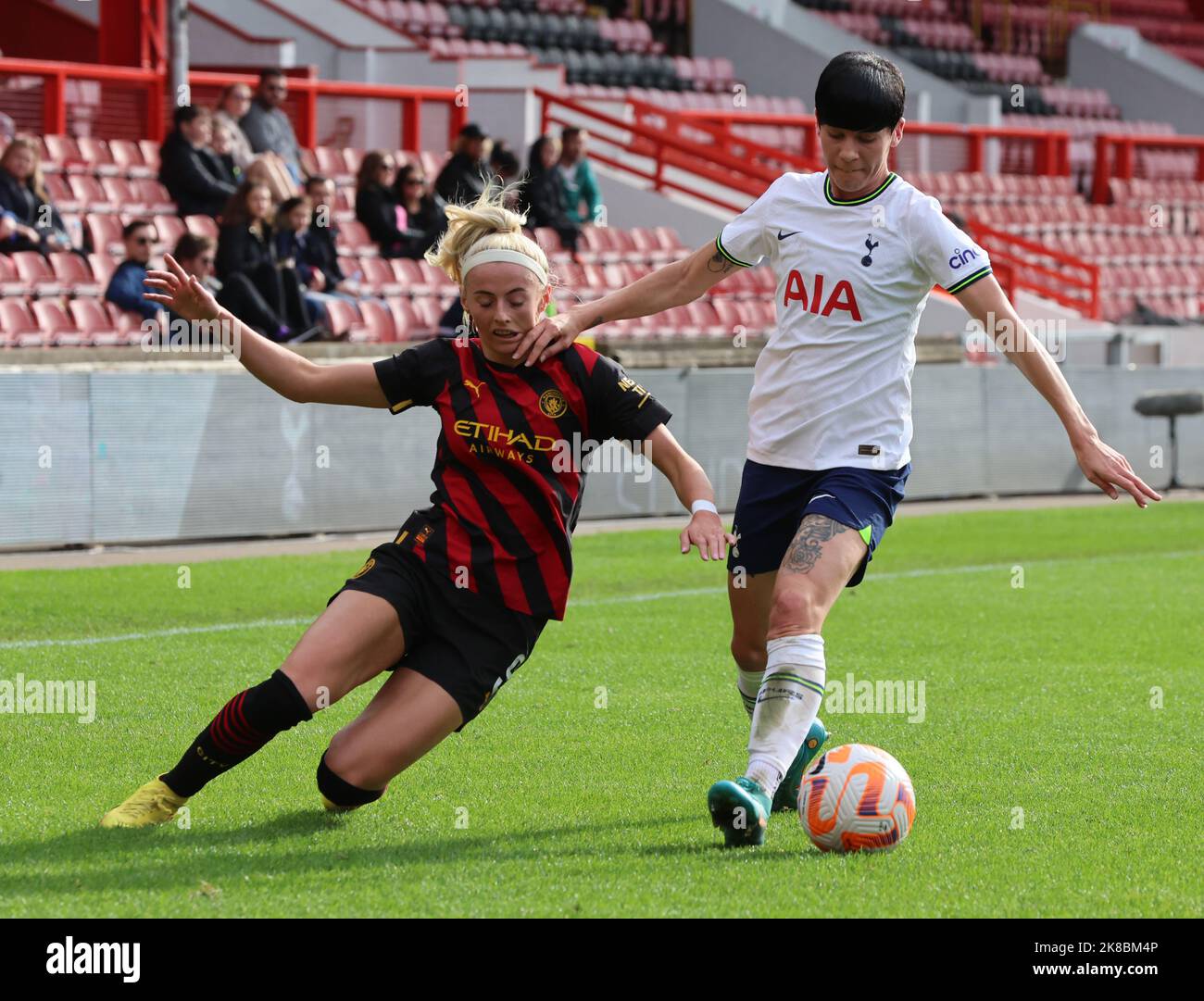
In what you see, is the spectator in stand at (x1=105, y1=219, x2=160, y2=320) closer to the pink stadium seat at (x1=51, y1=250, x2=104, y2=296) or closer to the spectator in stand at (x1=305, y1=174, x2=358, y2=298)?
the pink stadium seat at (x1=51, y1=250, x2=104, y2=296)

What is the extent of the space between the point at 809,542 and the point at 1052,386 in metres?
0.80

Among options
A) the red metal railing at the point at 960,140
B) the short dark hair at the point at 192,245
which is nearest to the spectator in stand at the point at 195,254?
the short dark hair at the point at 192,245

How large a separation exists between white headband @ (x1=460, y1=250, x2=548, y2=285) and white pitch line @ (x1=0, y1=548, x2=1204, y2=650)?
13.8ft

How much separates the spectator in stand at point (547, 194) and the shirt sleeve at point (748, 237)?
12.8 metres

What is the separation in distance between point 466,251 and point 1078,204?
76.0 ft

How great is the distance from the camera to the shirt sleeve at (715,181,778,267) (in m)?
5.59

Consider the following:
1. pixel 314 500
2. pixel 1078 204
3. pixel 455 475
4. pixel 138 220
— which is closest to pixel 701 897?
pixel 455 475

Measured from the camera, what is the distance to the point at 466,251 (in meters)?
5.36

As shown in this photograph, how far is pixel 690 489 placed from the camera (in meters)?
5.19

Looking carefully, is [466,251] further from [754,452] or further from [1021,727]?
[1021,727]

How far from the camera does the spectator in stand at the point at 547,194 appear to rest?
1836 centimetres

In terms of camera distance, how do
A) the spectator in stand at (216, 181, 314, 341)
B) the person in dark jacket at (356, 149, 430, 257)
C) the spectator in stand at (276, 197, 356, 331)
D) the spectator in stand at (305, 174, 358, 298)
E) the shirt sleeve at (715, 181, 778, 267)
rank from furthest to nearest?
the person in dark jacket at (356, 149, 430, 257) → the spectator in stand at (305, 174, 358, 298) → the spectator in stand at (276, 197, 356, 331) → the spectator in stand at (216, 181, 314, 341) → the shirt sleeve at (715, 181, 778, 267)

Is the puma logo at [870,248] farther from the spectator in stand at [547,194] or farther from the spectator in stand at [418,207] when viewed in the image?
the spectator in stand at [547,194]
